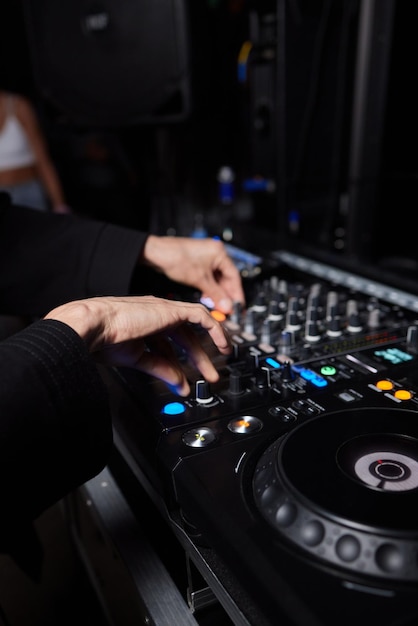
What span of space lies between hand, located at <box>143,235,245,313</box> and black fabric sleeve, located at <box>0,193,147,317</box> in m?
0.04

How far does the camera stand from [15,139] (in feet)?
6.79

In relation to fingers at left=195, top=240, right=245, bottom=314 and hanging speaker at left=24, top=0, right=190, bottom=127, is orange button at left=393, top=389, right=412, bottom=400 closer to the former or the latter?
fingers at left=195, top=240, right=245, bottom=314

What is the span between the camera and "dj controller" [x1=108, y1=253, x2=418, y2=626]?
0.35 meters

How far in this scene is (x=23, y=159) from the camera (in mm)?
2094

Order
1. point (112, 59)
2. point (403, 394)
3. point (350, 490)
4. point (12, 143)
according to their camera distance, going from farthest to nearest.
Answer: point (12, 143)
point (112, 59)
point (403, 394)
point (350, 490)

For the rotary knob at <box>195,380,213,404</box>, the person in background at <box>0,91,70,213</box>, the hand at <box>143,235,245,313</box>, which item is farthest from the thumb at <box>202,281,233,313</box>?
the person in background at <box>0,91,70,213</box>

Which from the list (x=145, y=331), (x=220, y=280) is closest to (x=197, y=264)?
(x=220, y=280)

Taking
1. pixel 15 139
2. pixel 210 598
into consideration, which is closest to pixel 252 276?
pixel 210 598

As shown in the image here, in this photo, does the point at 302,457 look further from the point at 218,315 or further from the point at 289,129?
the point at 289,129

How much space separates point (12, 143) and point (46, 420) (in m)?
1.86

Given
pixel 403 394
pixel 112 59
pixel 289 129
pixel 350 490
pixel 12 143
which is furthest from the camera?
pixel 12 143

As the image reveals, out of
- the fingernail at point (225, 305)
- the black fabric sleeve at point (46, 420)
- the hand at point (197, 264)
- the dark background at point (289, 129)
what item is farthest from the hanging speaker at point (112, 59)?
the black fabric sleeve at point (46, 420)

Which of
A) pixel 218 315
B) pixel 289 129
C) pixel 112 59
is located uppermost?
pixel 112 59

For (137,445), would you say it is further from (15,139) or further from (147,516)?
(15,139)
